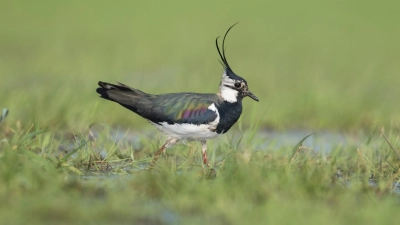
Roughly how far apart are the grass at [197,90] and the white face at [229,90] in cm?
29

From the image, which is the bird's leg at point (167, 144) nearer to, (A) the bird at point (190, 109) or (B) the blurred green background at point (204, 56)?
(A) the bird at point (190, 109)

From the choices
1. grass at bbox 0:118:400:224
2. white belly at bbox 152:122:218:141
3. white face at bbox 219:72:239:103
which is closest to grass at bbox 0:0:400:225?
grass at bbox 0:118:400:224

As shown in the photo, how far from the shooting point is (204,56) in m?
14.5

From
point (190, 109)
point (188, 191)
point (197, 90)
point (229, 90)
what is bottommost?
point (188, 191)

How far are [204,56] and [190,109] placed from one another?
7.55 metres

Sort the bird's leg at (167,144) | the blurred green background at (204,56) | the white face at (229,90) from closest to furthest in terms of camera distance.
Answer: the bird's leg at (167,144) → the white face at (229,90) → the blurred green background at (204,56)

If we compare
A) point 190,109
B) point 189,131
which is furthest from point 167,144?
point 190,109

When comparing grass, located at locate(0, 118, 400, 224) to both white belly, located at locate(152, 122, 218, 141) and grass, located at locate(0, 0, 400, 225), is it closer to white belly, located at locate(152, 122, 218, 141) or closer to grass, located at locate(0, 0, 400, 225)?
grass, located at locate(0, 0, 400, 225)

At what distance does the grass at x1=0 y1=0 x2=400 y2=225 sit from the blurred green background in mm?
36

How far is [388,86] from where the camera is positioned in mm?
11789

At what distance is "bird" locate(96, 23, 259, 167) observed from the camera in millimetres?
6961

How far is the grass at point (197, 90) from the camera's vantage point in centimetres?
535

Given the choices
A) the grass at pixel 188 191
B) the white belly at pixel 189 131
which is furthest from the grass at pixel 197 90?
the white belly at pixel 189 131

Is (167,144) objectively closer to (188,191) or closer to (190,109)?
(190,109)
